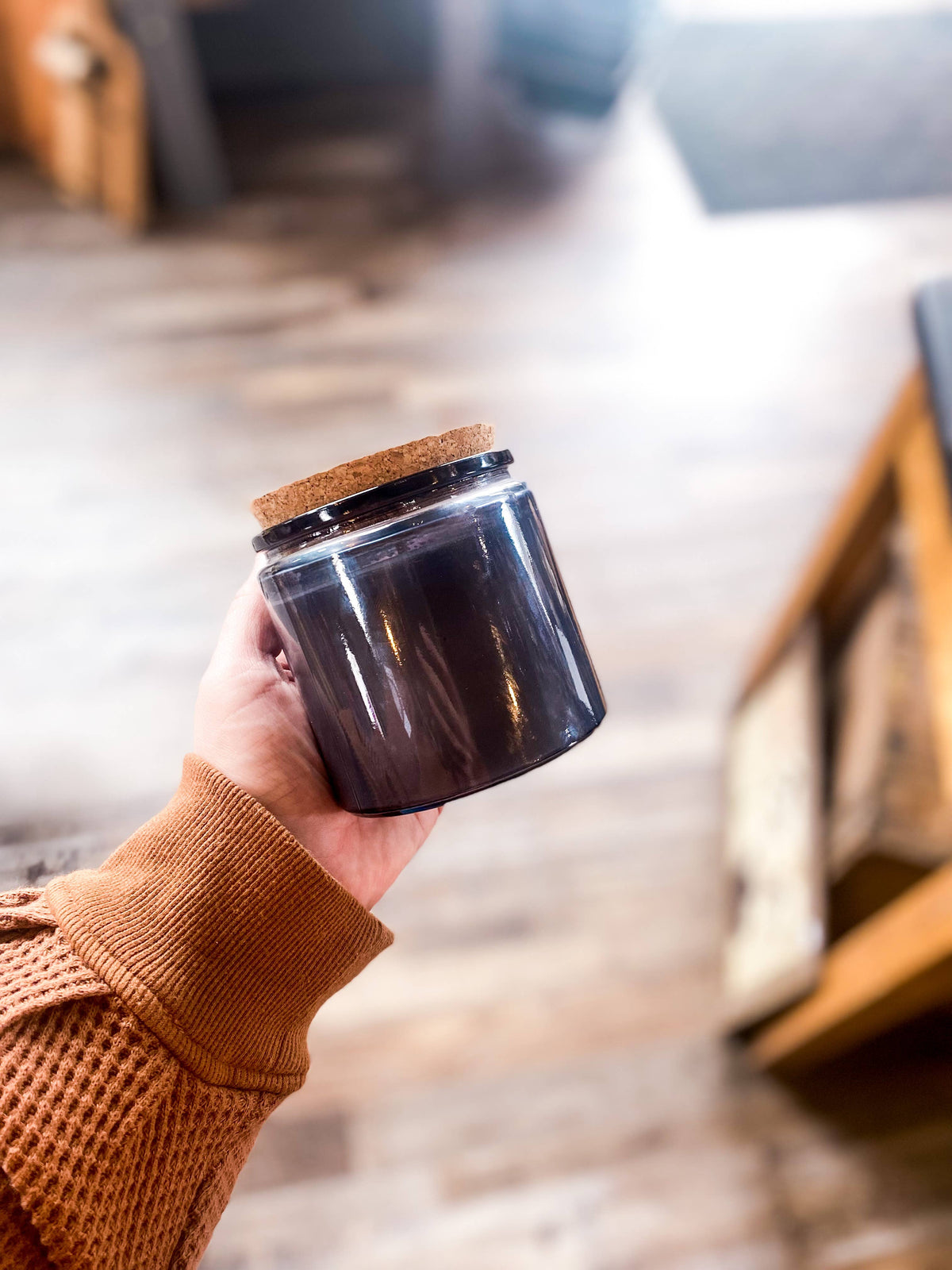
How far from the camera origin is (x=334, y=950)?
50cm

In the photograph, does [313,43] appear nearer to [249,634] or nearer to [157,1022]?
[249,634]

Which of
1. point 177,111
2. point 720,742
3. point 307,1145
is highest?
point 177,111

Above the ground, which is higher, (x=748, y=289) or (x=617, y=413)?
(x=748, y=289)

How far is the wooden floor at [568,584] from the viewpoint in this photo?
1.07 metres

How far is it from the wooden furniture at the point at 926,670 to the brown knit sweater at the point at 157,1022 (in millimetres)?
557

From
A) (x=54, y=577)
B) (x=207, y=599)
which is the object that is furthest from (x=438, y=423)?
(x=54, y=577)

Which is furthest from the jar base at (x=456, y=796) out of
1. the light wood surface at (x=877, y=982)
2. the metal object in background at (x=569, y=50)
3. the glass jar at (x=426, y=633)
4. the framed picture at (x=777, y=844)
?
the metal object in background at (x=569, y=50)

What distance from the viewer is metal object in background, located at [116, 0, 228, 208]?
73.8 inches

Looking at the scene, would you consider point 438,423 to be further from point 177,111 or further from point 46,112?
point 46,112

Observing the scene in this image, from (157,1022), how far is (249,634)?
0.74ft

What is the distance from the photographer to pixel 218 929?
18.3 inches

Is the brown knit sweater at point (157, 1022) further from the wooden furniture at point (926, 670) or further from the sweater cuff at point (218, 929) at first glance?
the wooden furniture at point (926, 670)

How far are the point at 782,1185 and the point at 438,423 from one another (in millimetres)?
1354

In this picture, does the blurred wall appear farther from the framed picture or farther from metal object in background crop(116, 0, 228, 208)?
the framed picture
